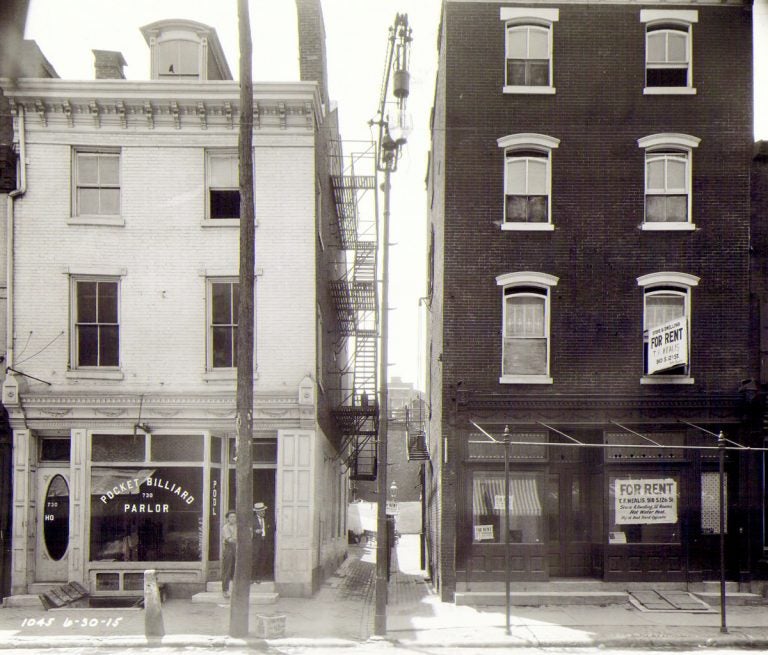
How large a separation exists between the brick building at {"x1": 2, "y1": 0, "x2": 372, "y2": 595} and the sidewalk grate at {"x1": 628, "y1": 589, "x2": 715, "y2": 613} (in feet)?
21.6

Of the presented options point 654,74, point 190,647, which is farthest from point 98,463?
point 654,74

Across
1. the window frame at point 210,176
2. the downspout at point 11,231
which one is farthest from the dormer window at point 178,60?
the downspout at point 11,231

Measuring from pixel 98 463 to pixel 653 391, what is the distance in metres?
11.6

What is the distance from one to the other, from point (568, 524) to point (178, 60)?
43.6 feet

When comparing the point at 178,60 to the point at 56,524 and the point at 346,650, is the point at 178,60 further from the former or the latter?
the point at 346,650

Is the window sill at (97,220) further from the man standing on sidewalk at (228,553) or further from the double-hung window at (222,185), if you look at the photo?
the man standing on sidewalk at (228,553)

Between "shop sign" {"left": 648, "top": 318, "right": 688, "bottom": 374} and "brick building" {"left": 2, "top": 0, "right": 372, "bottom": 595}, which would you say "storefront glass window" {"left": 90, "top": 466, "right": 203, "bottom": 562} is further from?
"shop sign" {"left": 648, "top": 318, "right": 688, "bottom": 374}

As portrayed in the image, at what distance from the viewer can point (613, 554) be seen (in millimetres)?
18375

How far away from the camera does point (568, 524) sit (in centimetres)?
1891

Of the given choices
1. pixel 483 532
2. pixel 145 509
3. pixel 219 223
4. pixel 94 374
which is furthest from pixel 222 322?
pixel 483 532

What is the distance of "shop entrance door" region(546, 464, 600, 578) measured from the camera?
1884 centimetres

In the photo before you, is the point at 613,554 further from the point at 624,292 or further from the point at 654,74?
the point at 654,74

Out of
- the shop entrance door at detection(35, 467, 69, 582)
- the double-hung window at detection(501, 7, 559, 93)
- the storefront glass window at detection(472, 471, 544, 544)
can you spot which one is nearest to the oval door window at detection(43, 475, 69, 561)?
the shop entrance door at detection(35, 467, 69, 582)

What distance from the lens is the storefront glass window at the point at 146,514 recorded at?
18656 millimetres
